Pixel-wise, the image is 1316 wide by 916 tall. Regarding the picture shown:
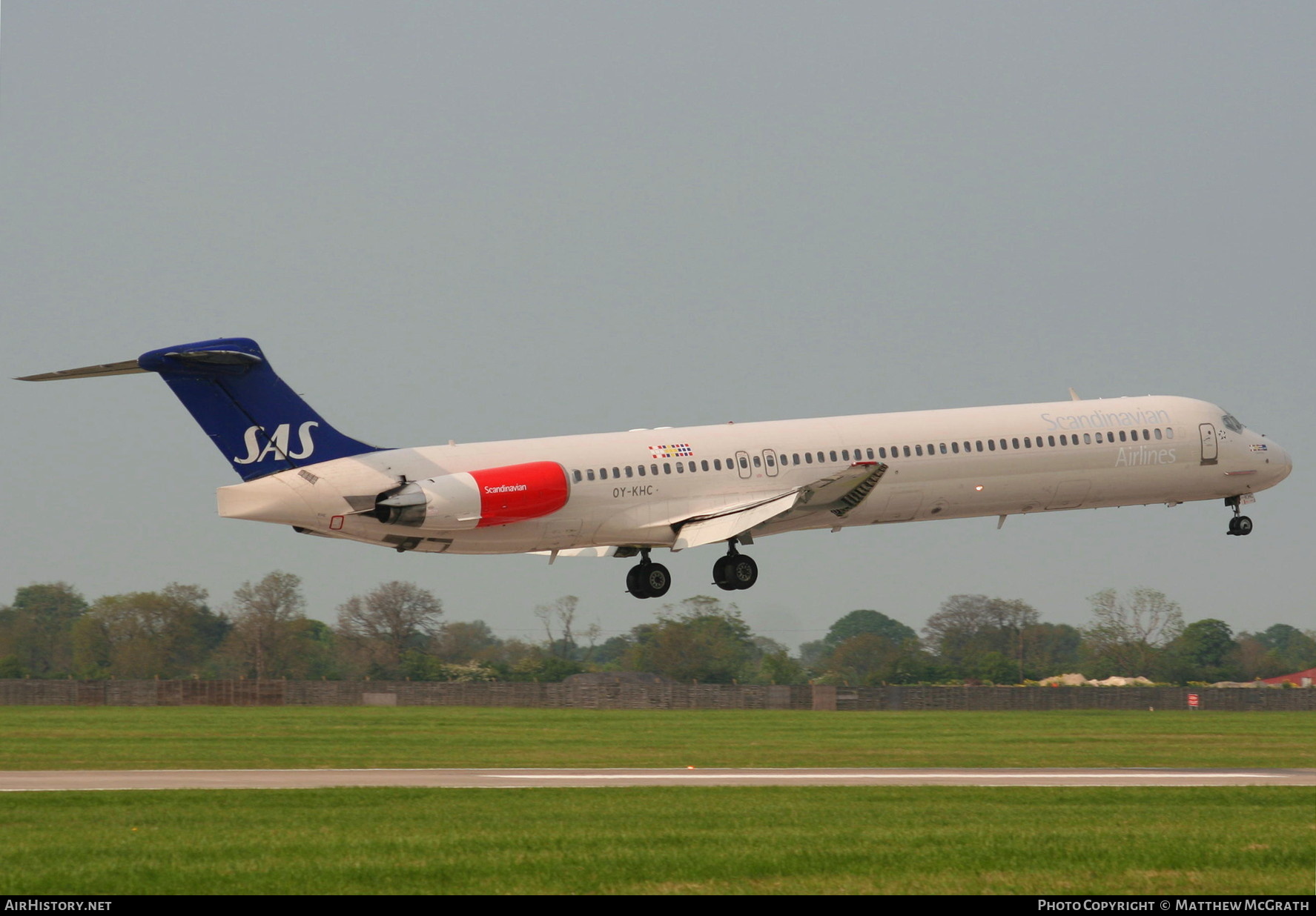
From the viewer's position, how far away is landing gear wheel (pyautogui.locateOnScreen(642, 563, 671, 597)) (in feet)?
142

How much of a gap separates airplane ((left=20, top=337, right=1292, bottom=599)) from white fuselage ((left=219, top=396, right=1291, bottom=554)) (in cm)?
5

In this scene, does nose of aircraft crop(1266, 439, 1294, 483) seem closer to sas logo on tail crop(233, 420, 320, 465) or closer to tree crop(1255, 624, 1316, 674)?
sas logo on tail crop(233, 420, 320, 465)

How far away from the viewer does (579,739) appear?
48.6m

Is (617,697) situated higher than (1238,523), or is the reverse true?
(1238,523)

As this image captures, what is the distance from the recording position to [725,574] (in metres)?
43.6

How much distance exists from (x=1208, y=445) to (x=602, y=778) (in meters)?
22.5

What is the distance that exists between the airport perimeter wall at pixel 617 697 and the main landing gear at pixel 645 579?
94.6ft

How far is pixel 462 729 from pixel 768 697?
20.6m

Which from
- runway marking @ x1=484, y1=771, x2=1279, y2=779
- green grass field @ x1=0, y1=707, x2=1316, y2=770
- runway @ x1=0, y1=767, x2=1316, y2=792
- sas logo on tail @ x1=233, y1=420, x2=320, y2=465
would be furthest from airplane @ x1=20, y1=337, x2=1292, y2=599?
runway marking @ x1=484, y1=771, x2=1279, y2=779

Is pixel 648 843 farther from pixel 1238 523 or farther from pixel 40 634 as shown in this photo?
pixel 40 634

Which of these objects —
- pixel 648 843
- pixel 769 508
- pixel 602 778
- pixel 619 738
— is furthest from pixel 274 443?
pixel 648 843

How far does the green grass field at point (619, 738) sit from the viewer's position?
4019 centimetres

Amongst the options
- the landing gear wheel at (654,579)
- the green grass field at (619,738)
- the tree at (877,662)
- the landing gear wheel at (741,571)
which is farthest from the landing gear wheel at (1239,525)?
the tree at (877,662)

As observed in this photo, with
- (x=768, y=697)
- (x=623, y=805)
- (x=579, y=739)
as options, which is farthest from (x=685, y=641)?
(x=623, y=805)
